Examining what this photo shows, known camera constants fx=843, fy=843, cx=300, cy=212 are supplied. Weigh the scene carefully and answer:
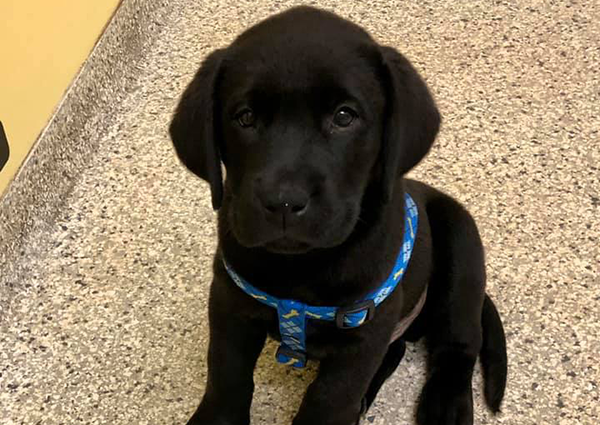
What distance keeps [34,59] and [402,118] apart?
105 cm

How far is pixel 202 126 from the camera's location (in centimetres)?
122

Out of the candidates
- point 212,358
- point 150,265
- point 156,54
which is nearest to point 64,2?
point 156,54

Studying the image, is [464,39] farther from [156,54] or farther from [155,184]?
[155,184]

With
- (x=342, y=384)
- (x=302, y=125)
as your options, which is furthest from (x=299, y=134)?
(x=342, y=384)

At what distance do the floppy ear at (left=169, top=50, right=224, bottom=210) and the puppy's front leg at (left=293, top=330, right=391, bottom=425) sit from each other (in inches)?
13.5

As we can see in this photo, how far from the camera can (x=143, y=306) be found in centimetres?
177

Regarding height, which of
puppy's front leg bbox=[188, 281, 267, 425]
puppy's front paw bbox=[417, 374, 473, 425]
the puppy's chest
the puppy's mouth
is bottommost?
puppy's front paw bbox=[417, 374, 473, 425]

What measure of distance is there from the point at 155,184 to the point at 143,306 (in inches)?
14.6

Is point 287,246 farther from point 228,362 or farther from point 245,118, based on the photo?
point 228,362

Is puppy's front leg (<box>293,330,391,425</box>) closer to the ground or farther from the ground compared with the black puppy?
closer to the ground

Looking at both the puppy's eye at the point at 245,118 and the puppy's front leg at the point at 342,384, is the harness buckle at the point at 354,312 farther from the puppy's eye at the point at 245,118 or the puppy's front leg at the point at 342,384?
the puppy's eye at the point at 245,118

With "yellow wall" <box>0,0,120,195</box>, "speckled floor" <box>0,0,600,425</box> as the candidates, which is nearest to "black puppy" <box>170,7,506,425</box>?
"speckled floor" <box>0,0,600,425</box>

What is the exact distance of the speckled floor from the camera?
5.37 ft

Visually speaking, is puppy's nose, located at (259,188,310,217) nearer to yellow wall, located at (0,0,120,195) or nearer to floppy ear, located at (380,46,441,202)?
floppy ear, located at (380,46,441,202)
